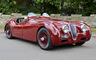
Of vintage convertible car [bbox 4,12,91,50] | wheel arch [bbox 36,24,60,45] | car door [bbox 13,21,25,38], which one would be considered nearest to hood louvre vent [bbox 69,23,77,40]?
vintage convertible car [bbox 4,12,91,50]

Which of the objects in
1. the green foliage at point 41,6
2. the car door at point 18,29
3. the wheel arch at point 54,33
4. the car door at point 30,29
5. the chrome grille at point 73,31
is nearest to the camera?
the wheel arch at point 54,33

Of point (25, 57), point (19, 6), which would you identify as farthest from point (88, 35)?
point (19, 6)

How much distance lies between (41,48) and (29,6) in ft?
44.4

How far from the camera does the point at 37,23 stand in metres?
5.73

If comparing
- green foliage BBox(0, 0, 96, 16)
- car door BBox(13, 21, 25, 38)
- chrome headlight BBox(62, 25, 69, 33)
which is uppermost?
green foliage BBox(0, 0, 96, 16)

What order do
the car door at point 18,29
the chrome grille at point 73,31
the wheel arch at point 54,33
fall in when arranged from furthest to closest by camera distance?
1. the car door at point 18,29
2. the chrome grille at point 73,31
3. the wheel arch at point 54,33

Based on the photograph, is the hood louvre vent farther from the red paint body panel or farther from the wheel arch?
the wheel arch

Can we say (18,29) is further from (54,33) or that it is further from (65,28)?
(65,28)

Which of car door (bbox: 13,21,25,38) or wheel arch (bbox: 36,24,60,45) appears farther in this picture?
car door (bbox: 13,21,25,38)

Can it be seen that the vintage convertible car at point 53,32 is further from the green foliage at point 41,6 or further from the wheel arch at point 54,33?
the green foliage at point 41,6

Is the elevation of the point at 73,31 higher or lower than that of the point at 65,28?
lower

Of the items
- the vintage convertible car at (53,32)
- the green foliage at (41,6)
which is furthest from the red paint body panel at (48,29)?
the green foliage at (41,6)

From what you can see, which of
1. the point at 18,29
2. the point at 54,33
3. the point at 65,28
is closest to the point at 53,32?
the point at 54,33

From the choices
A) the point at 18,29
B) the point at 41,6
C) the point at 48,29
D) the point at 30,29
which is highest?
the point at 41,6
